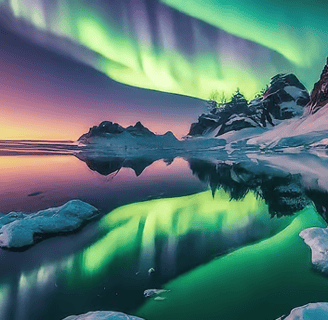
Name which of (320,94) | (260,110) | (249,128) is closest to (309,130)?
(249,128)

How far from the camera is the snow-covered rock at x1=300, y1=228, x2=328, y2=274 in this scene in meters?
5.90

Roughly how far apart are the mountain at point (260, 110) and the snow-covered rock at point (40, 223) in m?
77.4

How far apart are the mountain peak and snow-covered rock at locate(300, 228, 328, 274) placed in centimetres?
7394

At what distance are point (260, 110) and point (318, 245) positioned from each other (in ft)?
290

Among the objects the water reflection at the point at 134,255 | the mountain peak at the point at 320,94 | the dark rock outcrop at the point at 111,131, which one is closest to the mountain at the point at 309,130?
the mountain peak at the point at 320,94

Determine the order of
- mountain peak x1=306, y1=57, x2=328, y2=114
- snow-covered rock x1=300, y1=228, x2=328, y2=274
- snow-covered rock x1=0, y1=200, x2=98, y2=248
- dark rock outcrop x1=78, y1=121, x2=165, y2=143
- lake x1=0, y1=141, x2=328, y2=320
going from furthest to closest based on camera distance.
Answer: dark rock outcrop x1=78, y1=121, x2=165, y2=143, mountain peak x1=306, y1=57, x2=328, y2=114, snow-covered rock x1=0, y1=200, x2=98, y2=248, snow-covered rock x1=300, y1=228, x2=328, y2=274, lake x1=0, y1=141, x2=328, y2=320

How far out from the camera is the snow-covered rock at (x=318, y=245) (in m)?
5.90

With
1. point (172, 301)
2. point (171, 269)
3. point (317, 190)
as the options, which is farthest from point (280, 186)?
point (172, 301)

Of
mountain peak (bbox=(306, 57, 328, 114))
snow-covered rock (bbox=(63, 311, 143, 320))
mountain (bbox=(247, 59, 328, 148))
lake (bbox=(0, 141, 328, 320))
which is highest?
mountain peak (bbox=(306, 57, 328, 114))

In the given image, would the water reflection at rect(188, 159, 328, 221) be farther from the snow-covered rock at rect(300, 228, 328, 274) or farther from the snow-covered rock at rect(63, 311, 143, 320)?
the snow-covered rock at rect(63, 311, 143, 320)

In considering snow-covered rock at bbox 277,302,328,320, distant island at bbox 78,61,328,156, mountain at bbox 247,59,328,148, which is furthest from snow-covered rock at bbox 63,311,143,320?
distant island at bbox 78,61,328,156

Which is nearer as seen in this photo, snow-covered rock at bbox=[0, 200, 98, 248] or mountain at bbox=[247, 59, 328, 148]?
snow-covered rock at bbox=[0, 200, 98, 248]

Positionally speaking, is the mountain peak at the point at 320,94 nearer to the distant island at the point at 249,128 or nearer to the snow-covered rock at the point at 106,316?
the distant island at the point at 249,128

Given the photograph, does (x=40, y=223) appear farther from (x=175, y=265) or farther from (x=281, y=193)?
(x=281, y=193)
